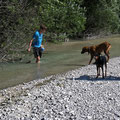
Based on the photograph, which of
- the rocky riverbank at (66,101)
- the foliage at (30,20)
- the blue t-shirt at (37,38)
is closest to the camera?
the rocky riverbank at (66,101)

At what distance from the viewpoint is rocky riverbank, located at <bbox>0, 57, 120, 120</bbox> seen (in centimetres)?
554

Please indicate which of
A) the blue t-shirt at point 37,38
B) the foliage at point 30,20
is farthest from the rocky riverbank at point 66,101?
the foliage at point 30,20

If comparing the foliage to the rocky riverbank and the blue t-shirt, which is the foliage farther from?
the rocky riverbank

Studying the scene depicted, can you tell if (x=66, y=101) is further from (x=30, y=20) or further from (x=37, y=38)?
(x=30, y=20)

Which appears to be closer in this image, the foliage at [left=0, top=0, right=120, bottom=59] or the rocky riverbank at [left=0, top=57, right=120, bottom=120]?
the rocky riverbank at [left=0, top=57, right=120, bottom=120]

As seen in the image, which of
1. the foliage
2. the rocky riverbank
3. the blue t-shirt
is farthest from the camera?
the foliage

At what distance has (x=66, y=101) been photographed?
6371mm

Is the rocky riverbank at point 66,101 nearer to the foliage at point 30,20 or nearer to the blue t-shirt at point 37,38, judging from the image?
the blue t-shirt at point 37,38

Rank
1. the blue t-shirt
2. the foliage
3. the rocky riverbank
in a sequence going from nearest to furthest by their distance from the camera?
the rocky riverbank → the blue t-shirt → the foliage

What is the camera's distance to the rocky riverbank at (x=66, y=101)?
5.54 m

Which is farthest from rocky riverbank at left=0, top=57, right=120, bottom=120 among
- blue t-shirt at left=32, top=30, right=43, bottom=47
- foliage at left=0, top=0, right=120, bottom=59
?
foliage at left=0, top=0, right=120, bottom=59

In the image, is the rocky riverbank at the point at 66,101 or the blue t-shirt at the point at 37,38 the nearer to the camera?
the rocky riverbank at the point at 66,101

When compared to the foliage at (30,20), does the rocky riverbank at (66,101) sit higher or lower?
lower

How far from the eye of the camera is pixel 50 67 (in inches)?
492
